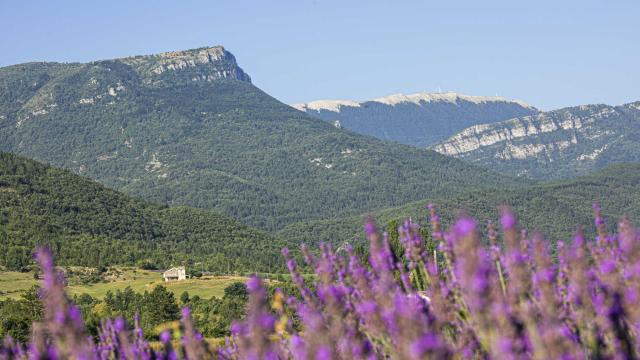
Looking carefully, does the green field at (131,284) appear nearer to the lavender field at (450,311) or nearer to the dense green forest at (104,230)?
the dense green forest at (104,230)

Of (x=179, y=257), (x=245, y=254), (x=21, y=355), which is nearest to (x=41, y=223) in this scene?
(x=179, y=257)

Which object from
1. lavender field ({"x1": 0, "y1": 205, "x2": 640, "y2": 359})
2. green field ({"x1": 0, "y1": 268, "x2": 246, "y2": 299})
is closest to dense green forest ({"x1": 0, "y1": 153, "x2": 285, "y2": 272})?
green field ({"x1": 0, "y1": 268, "x2": 246, "y2": 299})

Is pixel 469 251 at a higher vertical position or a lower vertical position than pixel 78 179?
lower

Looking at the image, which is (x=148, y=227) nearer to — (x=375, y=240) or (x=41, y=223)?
(x=41, y=223)

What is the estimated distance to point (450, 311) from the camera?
6.15m

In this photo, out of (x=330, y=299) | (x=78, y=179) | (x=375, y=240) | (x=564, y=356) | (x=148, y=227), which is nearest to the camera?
(x=564, y=356)

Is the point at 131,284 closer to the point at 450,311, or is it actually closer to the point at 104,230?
the point at 104,230

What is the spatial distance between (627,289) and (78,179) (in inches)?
6868

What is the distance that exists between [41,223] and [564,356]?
446 ft

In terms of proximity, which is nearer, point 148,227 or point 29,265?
point 29,265

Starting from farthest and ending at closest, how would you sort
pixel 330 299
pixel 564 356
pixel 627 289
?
1. pixel 627 289
2. pixel 330 299
3. pixel 564 356

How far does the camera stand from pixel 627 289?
596cm

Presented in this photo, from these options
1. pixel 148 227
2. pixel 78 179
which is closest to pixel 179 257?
pixel 148 227

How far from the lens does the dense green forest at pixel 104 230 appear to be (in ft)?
403
